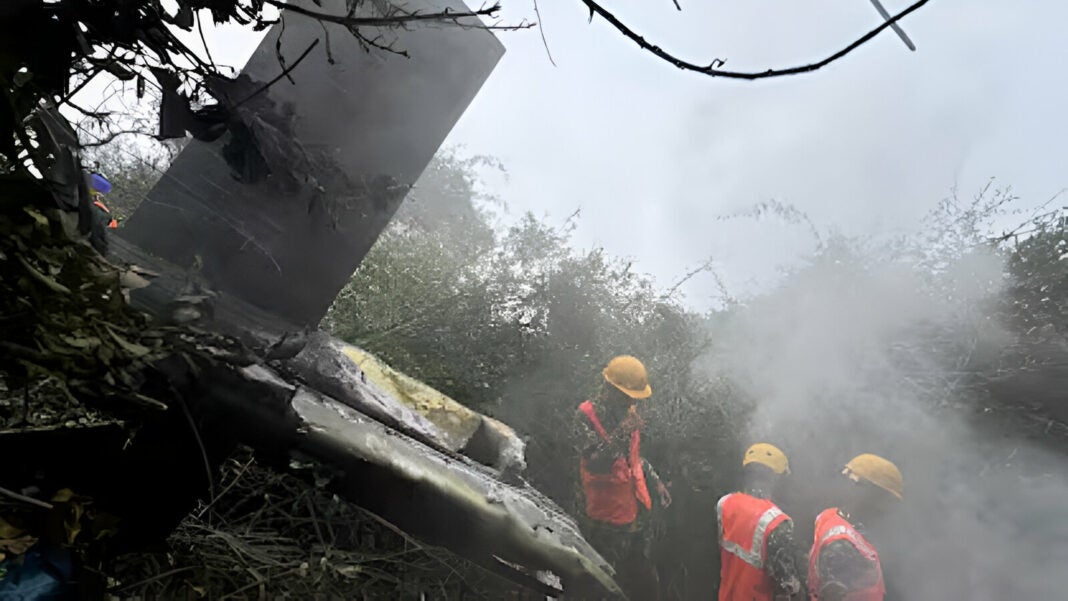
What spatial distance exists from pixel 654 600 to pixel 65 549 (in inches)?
255

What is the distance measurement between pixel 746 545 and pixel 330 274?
369 cm

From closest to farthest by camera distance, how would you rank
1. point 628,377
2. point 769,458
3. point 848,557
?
1. point 848,557
2. point 769,458
3. point 628,377

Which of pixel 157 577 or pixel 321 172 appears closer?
pixel 157 577

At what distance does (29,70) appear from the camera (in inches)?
48.7

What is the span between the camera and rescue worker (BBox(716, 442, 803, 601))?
3811mm

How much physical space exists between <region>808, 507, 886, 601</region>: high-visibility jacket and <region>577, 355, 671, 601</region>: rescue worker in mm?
2081

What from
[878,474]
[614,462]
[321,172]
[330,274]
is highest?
[878,474]

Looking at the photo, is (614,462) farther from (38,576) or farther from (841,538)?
(38,576)

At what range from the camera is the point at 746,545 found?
4020mm

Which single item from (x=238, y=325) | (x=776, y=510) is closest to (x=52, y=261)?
(x=238, y=325)

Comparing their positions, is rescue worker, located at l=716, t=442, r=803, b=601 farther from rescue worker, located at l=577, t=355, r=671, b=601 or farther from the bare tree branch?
the bare tree branch

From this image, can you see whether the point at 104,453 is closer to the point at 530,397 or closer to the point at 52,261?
the point at 52,261

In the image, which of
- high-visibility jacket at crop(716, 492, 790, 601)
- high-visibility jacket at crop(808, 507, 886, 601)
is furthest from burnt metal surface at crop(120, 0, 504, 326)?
high-visibility jacket at crop(808, 507, 886, 601)

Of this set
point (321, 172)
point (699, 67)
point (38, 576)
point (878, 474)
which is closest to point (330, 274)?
point (321, 172)
